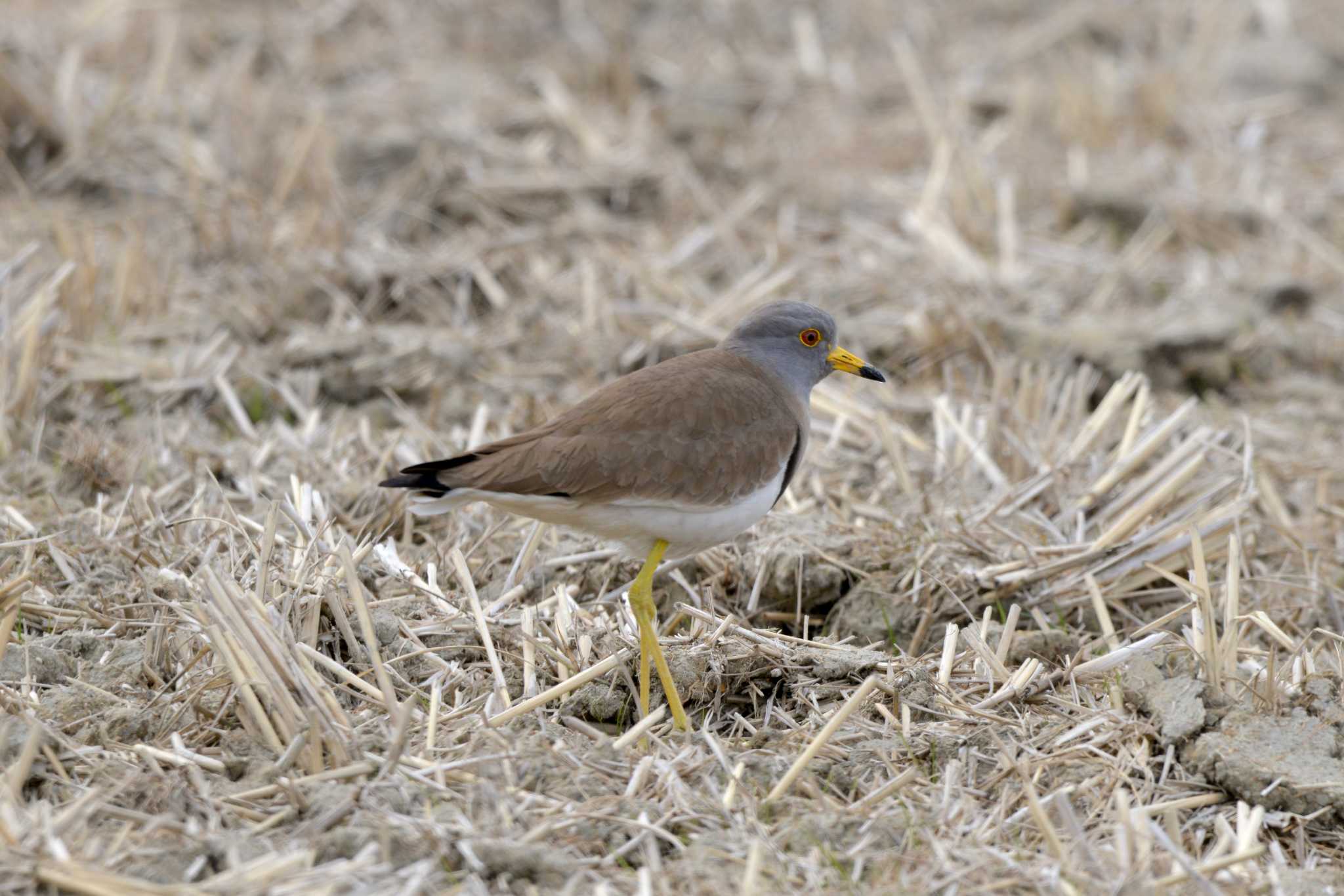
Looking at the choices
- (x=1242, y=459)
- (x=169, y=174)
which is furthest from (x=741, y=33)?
(x=1242, y=459)

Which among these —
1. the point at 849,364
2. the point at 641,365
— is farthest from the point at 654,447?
the point at 641,365

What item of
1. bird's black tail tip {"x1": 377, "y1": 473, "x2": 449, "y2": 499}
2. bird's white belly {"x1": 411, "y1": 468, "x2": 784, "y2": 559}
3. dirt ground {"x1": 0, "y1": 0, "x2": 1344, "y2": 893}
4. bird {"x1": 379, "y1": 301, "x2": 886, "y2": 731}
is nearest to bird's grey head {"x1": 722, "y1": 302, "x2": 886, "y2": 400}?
bird {"x1": 379, "y1": 301, "x2": 886, "y2": 731}

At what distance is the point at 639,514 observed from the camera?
398 cm

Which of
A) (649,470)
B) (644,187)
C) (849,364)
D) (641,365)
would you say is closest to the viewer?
(649,470)

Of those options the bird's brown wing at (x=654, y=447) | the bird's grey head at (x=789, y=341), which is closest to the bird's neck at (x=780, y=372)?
the bird's grey head at (x=789, y=341)

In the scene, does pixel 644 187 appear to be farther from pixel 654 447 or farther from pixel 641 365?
pixel 654 447

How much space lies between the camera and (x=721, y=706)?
416cm

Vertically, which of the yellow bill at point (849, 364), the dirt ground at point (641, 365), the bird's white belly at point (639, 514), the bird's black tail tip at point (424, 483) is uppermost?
the bird's black tail tip at point (424, 483)

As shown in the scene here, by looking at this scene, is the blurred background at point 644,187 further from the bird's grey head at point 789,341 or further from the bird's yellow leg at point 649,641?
the bird's yellow leg at point 649,641

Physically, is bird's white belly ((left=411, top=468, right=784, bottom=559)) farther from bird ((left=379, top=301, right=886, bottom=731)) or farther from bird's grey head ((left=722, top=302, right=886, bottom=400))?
bird's grey head ((left=722, top=302, right=886, bottom=400))

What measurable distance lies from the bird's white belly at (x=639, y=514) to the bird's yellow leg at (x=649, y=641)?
7 centimetres

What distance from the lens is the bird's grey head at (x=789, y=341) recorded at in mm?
4512

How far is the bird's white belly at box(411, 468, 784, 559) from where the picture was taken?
3896mm

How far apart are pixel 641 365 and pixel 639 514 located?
245 cm
